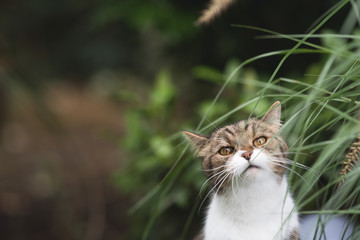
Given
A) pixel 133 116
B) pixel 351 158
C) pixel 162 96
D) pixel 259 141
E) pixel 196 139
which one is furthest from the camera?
pixel 133 116

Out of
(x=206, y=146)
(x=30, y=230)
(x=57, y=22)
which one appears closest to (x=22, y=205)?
(x=30, y=230)

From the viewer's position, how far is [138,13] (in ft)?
9.78

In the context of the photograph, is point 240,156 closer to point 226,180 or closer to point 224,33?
point 226,180

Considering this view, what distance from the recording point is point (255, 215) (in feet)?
4.63

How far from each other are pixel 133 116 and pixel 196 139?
1189 millimetres

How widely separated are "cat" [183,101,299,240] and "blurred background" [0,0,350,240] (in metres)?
0.19

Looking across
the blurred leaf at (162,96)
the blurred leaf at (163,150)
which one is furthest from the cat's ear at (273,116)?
the blurred leaf at (162,96)

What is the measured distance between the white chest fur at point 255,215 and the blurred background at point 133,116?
0.78ft

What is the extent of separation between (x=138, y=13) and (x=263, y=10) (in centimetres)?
78

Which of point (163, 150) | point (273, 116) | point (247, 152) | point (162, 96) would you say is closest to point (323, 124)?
point (273, 116)

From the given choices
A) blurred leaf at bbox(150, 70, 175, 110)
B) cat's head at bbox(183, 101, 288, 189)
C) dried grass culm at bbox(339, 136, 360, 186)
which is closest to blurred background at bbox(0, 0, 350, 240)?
blurred leaf at bbox(150, 70, 175, 110)

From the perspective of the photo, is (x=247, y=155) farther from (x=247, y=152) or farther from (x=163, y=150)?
(x=163, y=150)

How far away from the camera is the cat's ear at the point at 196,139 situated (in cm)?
161

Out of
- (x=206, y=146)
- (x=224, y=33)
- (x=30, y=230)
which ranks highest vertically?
(x=224, y=33)
